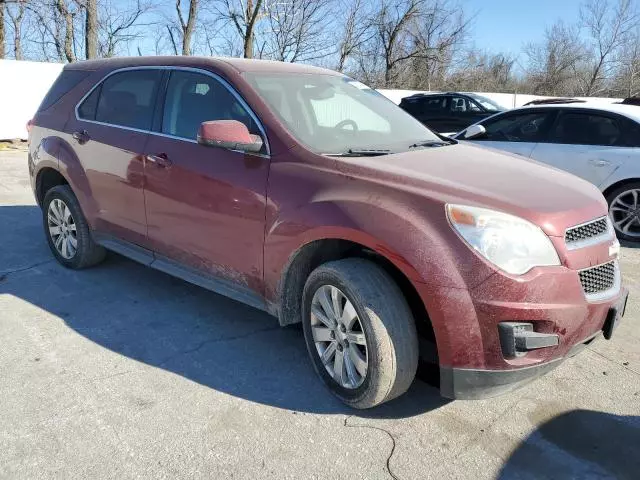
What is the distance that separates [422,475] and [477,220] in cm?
115

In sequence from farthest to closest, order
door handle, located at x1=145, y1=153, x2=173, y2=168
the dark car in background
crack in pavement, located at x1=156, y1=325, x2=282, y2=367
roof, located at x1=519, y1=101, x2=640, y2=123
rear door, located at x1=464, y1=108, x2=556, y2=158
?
the dark car in background, rear door, located at x1=464, y1=108, x2=556, y2=158, roof, located at x1=519, y1=101, x2=640, y2=123, door handle, located at x1=145, y1=153, x2=173, y2=168, crack in pavement, located at x1=156, y1=325, x2=282, y2=367

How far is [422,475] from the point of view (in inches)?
97.0

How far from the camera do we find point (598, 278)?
8.90 feet

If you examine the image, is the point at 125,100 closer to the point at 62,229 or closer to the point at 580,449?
the point at 62,229

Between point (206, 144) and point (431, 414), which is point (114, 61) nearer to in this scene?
point (206, 144)

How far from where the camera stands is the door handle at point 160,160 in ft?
12.3

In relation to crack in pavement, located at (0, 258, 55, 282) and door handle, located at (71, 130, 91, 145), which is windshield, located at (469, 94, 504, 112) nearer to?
door handle, located at (71, 130, 91, 145)

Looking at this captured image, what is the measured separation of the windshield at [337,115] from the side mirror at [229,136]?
0.24 m

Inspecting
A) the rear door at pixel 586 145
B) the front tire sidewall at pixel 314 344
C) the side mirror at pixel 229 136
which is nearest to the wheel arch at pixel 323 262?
the front tire sidewall at pixel 314 344

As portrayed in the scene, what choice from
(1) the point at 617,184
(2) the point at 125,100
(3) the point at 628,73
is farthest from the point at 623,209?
(3) the point at 628,73

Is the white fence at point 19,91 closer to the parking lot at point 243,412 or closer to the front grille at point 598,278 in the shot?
the parking lot at point 243,412

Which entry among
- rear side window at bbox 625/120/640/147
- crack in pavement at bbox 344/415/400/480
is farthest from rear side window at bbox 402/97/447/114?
crack in pavement at bbox 344/415/400/480

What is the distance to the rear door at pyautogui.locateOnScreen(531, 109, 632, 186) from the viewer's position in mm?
6195

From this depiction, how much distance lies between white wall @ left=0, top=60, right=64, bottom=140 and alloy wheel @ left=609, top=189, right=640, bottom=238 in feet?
43.6
